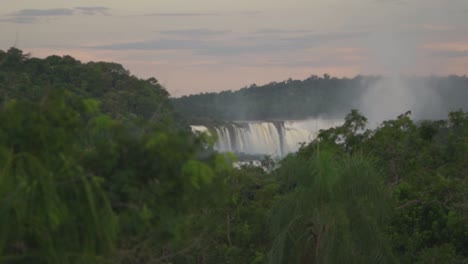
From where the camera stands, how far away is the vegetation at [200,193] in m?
4.96

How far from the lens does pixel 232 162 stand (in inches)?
204

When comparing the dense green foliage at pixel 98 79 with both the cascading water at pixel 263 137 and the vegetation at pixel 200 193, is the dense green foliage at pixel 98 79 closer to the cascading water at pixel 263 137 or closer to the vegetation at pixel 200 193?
the cascading water at pixel 263 137

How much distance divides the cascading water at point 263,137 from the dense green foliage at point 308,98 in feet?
33.6

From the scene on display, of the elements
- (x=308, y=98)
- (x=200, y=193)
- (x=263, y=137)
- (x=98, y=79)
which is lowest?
(x=263, y=137)

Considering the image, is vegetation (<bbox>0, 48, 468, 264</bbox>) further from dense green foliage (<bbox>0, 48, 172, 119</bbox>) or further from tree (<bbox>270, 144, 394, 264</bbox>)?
dense green foliage (<bbox>0, 48, 172, 119</bbox>)

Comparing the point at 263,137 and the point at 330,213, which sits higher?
the point at 330,213

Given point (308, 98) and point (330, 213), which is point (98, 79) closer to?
point (330, 213)

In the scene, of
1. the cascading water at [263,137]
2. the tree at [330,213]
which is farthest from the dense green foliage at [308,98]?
the tree at [330,213]

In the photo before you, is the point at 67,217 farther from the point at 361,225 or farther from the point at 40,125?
the point at 361,225

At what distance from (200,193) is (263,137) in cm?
3122

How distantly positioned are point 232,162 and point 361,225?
185 inches

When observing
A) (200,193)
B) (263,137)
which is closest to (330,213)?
(200,193)

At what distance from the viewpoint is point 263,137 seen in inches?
1438

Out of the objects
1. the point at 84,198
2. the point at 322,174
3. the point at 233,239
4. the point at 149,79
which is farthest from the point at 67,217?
the point at 149,79
